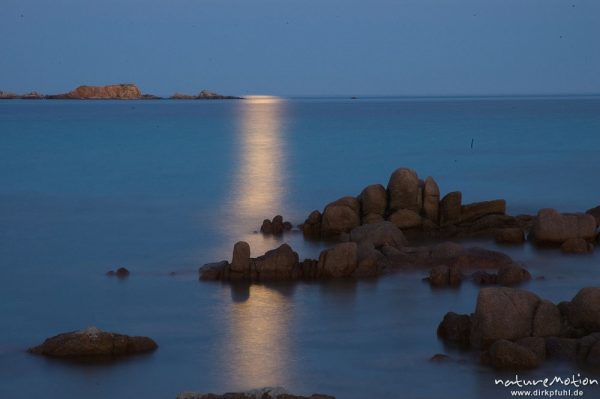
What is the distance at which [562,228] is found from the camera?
31.0 meters

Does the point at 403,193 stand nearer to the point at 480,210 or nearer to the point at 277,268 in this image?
the point at 480,210

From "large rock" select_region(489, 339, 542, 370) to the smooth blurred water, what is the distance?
1.17ft

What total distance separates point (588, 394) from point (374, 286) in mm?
9219

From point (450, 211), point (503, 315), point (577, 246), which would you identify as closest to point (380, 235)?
point (450, 211)

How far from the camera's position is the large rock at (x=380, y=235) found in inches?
1157

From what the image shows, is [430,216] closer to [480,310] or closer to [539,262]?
[539,262]

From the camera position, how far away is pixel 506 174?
57.0 metres

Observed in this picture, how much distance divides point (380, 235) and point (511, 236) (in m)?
4.52

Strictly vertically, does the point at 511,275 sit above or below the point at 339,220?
below

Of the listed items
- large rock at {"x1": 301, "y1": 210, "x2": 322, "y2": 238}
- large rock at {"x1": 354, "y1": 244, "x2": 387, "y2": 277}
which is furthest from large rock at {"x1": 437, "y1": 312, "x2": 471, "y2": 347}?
large rock at {"x1": 301, "y1": 210, "x2": 322, "y2": 238}

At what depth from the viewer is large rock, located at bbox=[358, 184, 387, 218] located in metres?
33.2

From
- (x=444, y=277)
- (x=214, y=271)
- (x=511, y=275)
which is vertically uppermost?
(x=511, y=275)

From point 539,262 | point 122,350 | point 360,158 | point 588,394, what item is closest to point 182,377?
point 122,350

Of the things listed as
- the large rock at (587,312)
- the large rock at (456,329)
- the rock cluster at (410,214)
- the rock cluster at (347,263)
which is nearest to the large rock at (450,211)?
the rock cluster at (410,214)
